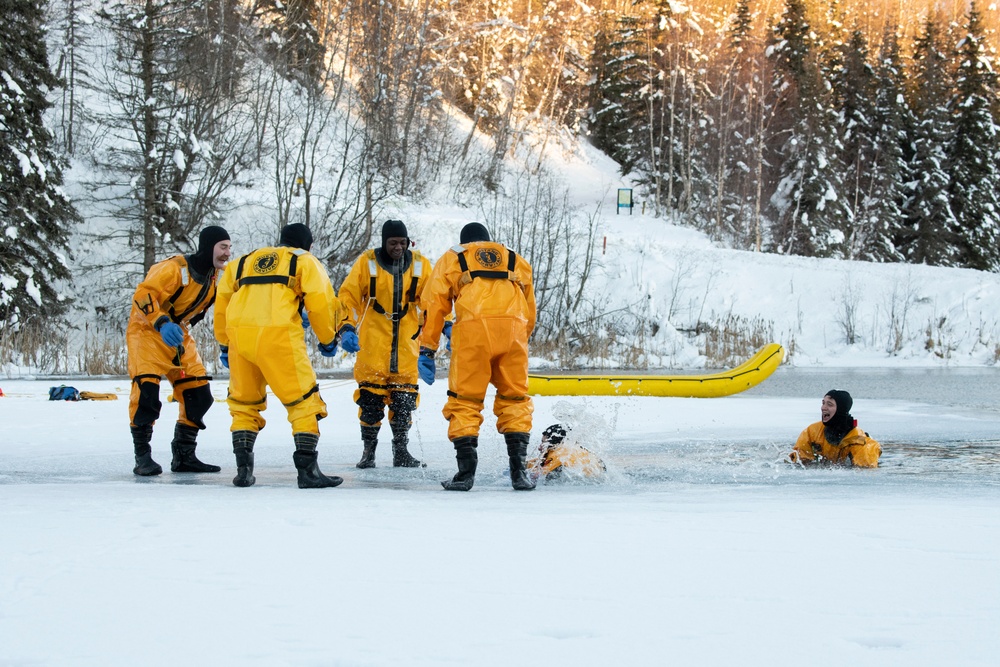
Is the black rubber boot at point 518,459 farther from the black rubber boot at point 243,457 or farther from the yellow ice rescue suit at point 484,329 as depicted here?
the black rubber boot at point 243,457

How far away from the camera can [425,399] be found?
1105cm

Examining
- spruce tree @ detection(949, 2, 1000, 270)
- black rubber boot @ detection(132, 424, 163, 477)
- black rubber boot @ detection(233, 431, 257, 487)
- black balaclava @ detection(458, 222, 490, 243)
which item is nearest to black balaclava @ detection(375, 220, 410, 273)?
black balaclava @ detection(458, 222, 490, 243)

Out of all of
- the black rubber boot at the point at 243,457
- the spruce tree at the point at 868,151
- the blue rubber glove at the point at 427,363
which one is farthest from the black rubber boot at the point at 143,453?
the spruce tree at the point at 868,151

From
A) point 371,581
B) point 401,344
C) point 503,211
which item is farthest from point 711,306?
point 371,581

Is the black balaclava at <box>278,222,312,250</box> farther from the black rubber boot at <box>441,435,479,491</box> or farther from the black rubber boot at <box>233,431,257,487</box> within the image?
the black rubber boot at <box>441,435,479,491</box>

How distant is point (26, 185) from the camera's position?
20562mm

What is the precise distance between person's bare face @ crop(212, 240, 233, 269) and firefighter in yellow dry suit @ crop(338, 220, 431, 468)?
806 mm

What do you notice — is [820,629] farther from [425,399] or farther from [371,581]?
[425,399]

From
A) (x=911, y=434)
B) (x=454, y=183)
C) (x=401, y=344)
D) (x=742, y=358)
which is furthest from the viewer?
(x=454, y=183)

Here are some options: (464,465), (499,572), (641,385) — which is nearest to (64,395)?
(464,465)

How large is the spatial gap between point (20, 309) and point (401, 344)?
16966 millimetres

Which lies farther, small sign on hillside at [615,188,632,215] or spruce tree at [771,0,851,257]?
small sign on hillside at [615,188,632,215]

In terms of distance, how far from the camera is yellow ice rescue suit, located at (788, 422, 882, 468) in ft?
22.5

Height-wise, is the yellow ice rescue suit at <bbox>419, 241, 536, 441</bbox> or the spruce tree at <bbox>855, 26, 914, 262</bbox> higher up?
the spruce tree at <bbox>855, 26, 914, 262</bbox>
